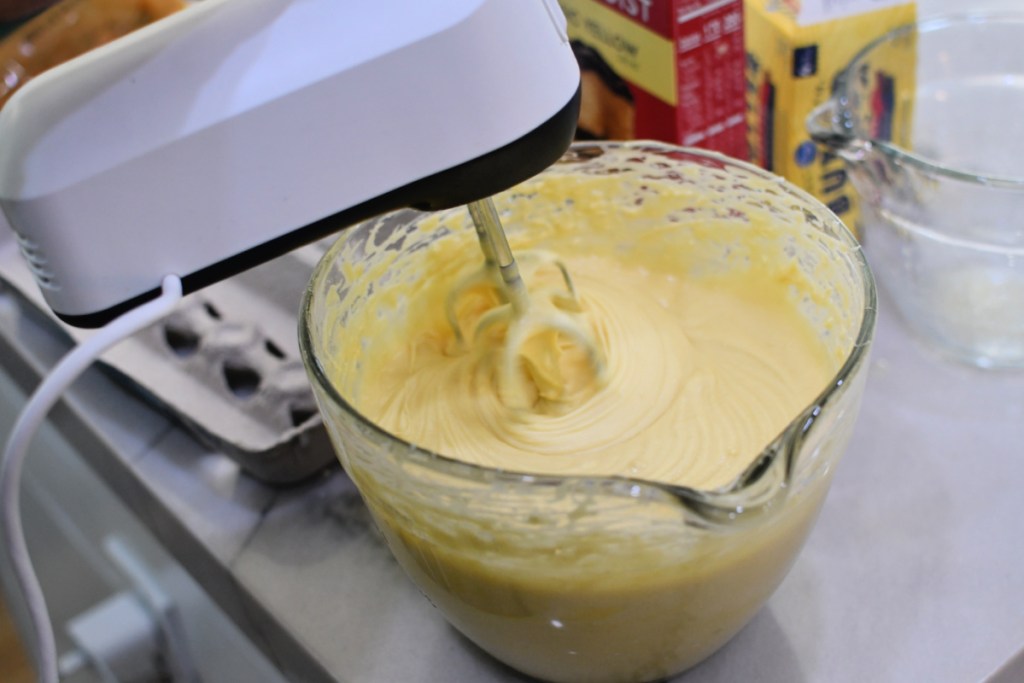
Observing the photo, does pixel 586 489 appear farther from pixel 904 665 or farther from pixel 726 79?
pixel 726 79

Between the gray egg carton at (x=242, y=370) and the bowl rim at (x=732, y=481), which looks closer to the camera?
the bowl rim at (x=732, y=481)

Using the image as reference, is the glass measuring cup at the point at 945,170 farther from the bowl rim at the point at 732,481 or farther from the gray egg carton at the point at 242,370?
the gray egg carton at the point at 242,370

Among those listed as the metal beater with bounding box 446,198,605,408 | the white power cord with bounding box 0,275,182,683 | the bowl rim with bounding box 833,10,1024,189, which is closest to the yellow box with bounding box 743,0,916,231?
the bowl rim with bounding box 833,10,1024,189

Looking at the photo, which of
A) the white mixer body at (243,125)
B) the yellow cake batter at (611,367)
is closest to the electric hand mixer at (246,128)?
the white mixer body at (243,125)

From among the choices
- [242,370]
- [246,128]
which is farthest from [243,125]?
[242,370]

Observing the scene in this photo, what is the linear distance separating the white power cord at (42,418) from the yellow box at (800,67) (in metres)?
0.46

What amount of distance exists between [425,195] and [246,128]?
0.23 feet

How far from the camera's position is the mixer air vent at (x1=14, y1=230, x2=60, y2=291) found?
0.35 m

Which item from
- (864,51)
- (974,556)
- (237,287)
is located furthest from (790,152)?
(237,287)

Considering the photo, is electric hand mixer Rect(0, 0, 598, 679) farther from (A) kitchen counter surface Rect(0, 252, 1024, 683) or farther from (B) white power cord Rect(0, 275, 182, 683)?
(A) kitchen counter surface Rect(0, 252, 1024, 683)

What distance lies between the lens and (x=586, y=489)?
0.33 meters

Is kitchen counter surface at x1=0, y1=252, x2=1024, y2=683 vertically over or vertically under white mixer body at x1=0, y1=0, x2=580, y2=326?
under

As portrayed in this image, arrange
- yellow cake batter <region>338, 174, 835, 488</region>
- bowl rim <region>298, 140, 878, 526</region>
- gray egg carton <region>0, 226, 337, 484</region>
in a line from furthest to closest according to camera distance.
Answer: gray egg carton <region>0, 226, 337, 484</region>, yellow cake batter <region>338, 174, 835, 488</region>, bowl rim <region>298, 140, 878, 526</region>

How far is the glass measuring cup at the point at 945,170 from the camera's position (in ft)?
2.01
